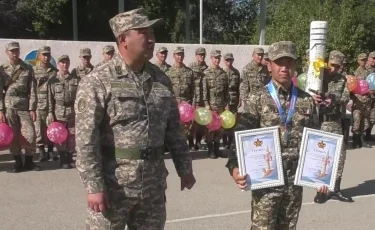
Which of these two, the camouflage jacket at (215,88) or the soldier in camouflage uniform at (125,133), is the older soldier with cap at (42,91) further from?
the soldier in camouflage uniform at (125,133)

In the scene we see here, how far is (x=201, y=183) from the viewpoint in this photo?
8633 mm

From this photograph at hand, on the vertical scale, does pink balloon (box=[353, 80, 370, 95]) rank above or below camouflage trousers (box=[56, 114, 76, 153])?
above

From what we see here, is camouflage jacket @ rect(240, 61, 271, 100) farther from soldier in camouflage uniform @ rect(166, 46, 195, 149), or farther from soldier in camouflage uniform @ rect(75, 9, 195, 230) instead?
soldier in camouflage uniform @ rect(75, 9, 195, 230)

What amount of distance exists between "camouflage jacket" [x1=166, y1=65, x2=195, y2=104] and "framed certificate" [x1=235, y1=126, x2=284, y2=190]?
696 cm

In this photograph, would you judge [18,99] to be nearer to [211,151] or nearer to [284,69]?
[211,151]

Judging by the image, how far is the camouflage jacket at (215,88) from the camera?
11.1 meters

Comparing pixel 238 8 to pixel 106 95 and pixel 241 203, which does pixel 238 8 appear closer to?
pixel 241 203

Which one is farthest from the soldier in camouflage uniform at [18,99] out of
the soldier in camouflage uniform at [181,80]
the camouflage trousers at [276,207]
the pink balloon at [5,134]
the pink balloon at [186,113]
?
the camouflage trousers at [276,207]

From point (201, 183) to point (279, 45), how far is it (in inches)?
190

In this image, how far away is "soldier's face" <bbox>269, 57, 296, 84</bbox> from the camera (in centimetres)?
406

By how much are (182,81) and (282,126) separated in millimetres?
6923

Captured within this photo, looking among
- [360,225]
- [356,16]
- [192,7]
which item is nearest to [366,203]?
[360,225]

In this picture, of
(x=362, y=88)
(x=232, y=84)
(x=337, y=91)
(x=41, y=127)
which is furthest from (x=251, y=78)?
(x=337, y=91)

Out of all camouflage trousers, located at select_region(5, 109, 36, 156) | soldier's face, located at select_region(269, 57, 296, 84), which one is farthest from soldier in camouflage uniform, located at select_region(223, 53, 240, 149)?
soldier's face, located at select_region(269, 57, 296, 84)
